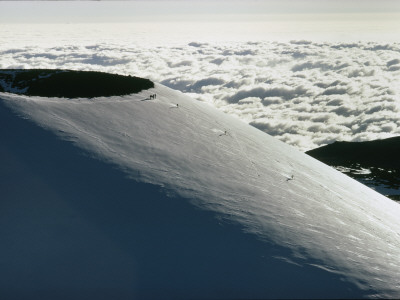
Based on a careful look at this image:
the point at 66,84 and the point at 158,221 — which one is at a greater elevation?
the point at 66,84

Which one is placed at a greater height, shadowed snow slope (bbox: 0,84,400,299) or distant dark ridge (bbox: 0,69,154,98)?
distant dark ridge (bbox: 0,69,154,98)

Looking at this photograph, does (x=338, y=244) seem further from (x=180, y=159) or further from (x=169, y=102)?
(x=169, y=102)

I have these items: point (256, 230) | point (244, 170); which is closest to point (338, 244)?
point (256, 230)

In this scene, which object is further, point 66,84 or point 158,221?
point 66,84

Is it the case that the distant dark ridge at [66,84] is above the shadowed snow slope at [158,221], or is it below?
above

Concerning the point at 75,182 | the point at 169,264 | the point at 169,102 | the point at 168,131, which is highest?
the point at 169,102
